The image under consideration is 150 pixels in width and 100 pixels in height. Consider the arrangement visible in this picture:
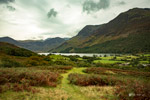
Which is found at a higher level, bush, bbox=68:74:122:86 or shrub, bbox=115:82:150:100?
shrub, bbox=115:82:150:100

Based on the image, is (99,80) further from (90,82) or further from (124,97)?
(124,97)

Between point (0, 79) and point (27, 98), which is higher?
point (0, 79)

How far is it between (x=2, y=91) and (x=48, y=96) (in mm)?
4363

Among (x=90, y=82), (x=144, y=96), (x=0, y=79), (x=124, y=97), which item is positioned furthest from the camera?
(x=90, y=82)

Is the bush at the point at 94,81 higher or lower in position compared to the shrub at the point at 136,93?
lower

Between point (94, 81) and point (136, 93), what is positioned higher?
point (136, 93)

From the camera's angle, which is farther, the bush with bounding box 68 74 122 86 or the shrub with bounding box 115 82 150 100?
the bush with bounding box 68 74 122 86

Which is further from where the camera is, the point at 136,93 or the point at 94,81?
the point at 94,81

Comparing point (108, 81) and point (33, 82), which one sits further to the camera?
point (108, 81)

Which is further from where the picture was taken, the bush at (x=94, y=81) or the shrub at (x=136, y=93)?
the bush at (x=94, y=81)

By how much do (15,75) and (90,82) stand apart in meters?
10.0

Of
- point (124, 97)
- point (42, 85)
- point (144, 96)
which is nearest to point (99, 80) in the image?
point (124, 97)

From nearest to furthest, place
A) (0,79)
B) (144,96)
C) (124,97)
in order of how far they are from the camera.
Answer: (144,96), (124,97), (0,79)

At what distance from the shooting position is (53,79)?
13.7m
